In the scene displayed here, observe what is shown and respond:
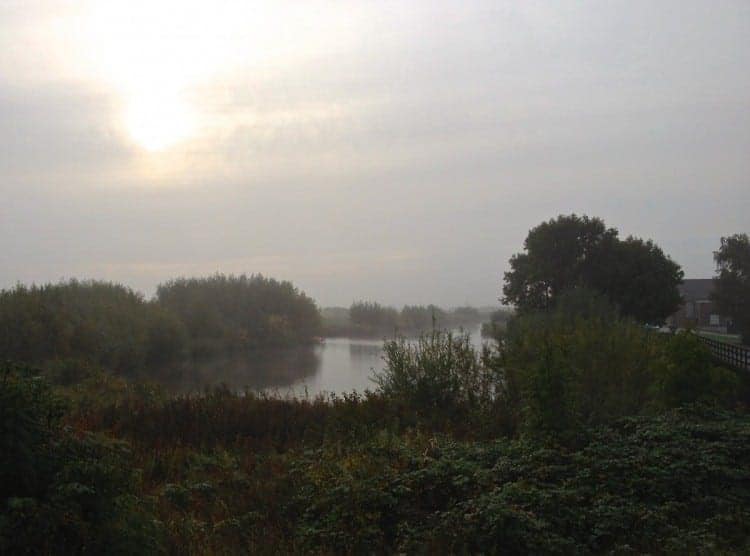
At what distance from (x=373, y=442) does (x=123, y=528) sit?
276 inches

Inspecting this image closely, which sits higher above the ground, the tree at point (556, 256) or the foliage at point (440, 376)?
the tree at point (556, 256)

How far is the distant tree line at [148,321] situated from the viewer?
35625 millimetres

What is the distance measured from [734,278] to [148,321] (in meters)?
43.3

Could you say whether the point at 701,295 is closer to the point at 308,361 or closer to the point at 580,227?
the point at 580,227

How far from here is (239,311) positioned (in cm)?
6022

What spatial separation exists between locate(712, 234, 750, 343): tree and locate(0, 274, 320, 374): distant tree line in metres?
33.1

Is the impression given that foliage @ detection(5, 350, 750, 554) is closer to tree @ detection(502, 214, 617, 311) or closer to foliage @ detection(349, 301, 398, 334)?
tree @ detection(502, 214, 617, 311)

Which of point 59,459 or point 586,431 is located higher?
point 59,459

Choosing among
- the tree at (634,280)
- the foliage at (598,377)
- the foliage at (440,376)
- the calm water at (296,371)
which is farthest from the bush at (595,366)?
the tree at (634,280)

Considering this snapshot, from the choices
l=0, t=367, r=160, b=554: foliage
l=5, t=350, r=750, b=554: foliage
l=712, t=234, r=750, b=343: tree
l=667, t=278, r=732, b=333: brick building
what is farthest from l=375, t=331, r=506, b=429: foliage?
l=667, t=278, r=732, b=333: brick building

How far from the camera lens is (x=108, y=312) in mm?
42344

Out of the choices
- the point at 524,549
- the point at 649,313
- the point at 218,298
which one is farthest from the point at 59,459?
the point at 218,298

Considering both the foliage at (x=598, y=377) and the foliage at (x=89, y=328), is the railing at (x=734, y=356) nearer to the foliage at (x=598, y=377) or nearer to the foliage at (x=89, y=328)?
the foliage at (x=598, y=377)

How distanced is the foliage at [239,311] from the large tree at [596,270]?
2072 centimetres
